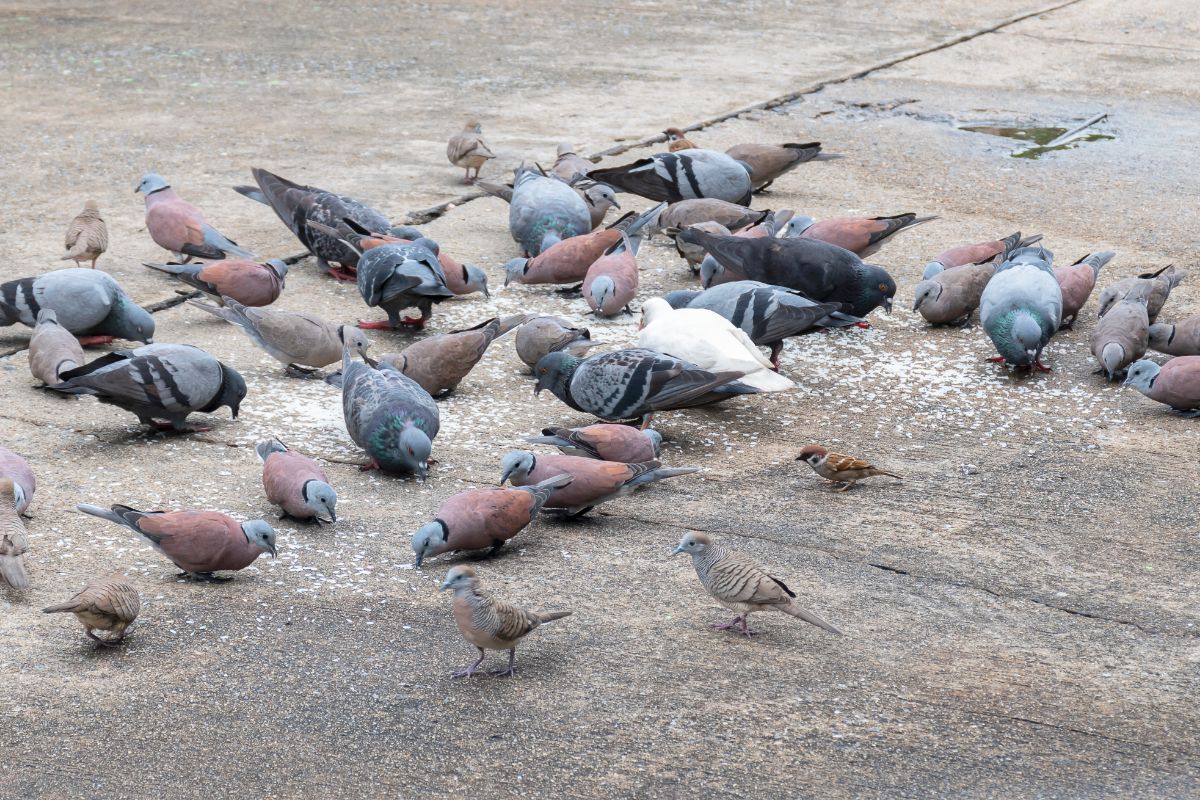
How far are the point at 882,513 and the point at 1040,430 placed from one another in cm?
101

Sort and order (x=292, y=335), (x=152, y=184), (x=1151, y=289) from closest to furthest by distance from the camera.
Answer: (x=292, y=335) < (x=1151, y=289) < (x=152, y=184)

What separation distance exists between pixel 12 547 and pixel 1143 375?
3.82m

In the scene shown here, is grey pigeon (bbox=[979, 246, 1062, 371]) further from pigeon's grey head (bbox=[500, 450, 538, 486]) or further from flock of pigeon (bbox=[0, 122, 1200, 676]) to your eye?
pigeon's grey head (bbox=[500, 450, 538, 486])

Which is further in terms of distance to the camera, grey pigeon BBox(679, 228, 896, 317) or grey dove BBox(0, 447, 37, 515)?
grey pigeon BBox(679, 228, 896, 317)

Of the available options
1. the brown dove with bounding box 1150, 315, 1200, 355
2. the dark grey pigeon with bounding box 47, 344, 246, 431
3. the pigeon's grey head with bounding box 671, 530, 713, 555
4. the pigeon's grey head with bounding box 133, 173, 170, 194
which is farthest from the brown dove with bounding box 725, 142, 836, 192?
the pigeon's grey head with bounding box 671, 530, 713, 555

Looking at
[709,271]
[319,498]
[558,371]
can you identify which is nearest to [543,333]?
[558,371]

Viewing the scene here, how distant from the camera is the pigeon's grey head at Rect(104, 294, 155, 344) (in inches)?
203

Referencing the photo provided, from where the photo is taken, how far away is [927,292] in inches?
224

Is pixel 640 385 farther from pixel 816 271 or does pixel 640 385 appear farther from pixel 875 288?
pixel 875 288

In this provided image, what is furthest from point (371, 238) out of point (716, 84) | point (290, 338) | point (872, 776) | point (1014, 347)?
point (716, 84)

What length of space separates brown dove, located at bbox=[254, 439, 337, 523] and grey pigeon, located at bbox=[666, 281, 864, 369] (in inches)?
74.0

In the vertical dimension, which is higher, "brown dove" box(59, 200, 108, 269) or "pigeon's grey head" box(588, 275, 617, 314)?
"brown dove" box(59, 200, 108, 269)

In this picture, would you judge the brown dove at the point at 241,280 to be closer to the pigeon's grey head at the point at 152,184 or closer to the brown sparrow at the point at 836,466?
the pigeon's grey head at the point at 152,184

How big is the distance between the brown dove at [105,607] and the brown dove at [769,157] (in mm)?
4968
